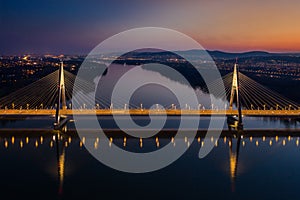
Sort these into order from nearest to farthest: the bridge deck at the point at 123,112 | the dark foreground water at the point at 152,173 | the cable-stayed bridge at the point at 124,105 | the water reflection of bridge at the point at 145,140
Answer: the dark foreground water at the point at 152,173 < the water reflection of bridge at the point at 145,140 < the bridge deck at the point at 123,112 < the cable-stayed bridge at the point at 124,105

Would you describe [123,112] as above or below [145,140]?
above

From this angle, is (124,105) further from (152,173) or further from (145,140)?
(152,173)

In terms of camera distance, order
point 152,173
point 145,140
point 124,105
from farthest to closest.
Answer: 1. point 124,105
2. point 145,140
3. point 152,173

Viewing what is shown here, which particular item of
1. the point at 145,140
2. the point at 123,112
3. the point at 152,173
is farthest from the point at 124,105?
the point at 152,173

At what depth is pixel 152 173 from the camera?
297 inches

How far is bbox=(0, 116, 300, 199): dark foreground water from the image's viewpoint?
6.43 m

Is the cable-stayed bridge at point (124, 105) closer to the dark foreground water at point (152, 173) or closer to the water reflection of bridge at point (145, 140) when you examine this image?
the water reflection of bridge at point (145, 140)

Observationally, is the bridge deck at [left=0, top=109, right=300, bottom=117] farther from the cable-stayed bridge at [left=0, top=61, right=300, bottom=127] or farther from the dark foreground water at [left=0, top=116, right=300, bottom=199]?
the dark foreground water at [left=0, top=116, right=300, bottom=199]

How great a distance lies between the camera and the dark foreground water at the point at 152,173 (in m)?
6.43

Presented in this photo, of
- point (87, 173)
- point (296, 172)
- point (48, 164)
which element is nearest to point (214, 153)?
point (296, 172)

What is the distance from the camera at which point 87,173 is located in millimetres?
7324

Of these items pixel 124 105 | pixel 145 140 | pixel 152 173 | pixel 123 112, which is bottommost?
pixel 152 173

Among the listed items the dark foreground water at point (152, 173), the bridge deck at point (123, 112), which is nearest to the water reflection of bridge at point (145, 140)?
the dark foreground water at point (152, 173)

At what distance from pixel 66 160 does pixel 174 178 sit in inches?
84.1
